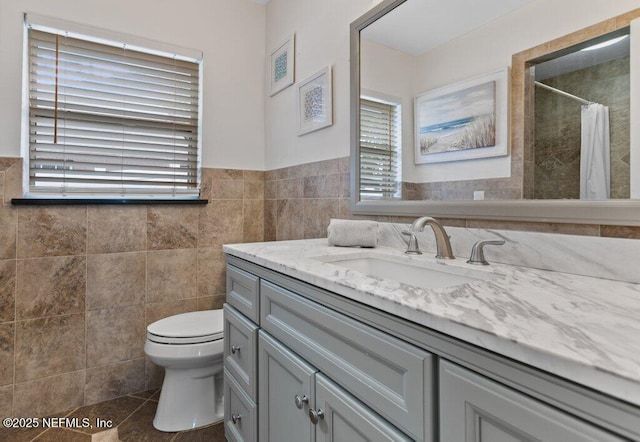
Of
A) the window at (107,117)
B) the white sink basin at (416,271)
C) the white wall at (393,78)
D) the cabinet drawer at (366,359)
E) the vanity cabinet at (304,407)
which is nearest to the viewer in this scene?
the cabinet drawer at (366,359)

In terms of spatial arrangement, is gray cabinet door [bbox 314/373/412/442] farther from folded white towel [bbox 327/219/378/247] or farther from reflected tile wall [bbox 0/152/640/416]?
reflected tile wall [bbox 0/152/640/416]

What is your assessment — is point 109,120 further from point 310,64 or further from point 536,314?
point 536,314

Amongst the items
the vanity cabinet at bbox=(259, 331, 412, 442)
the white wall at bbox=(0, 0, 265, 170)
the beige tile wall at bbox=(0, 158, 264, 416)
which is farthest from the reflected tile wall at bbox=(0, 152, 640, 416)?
the vanity cabinet at bbox=(259, 331, 412, 442)

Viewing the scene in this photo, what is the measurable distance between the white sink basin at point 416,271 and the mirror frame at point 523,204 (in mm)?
222

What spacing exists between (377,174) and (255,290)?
74 centimetres

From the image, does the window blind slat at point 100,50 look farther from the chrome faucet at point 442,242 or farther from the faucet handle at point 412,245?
the chrome faucet at point 442,242

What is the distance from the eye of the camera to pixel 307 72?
6.64ft

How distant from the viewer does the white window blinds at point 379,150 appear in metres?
1.50

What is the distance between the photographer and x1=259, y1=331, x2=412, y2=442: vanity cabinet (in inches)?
29.4

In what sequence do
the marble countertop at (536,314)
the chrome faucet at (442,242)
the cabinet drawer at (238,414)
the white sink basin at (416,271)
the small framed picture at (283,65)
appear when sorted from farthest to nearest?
the small framed picture at (283,65) → the cabinet drawer at (238,414) → the chrome faucet at (442,242) → the white sink basin at (416,271) → the marble countertop at (536,314)

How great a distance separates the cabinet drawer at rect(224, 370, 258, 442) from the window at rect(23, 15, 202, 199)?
4.15 feet

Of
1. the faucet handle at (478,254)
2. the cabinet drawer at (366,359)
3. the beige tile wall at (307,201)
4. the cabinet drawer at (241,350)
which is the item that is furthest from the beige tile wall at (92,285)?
the faucet handle at (478,254)

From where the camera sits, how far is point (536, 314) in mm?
572

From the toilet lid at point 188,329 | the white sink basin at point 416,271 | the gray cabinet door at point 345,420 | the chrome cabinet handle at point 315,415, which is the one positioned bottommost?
the toilet lid at point 188,329
